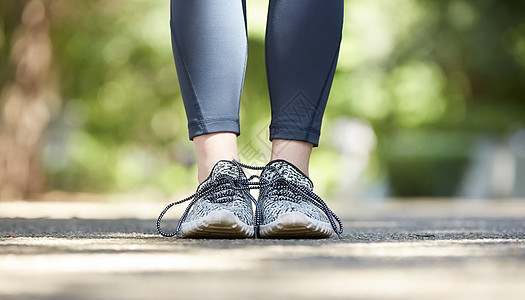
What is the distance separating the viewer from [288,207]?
1.45 m

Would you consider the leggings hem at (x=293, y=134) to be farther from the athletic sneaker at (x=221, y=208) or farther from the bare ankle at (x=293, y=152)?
the athletic sneaker at (x=221, y=208)

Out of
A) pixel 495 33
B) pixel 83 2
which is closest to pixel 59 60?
pixel 83 2

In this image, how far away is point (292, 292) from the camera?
2.47 ft

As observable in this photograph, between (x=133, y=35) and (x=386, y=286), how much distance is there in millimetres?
8518

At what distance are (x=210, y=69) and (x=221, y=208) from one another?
34 centimetres

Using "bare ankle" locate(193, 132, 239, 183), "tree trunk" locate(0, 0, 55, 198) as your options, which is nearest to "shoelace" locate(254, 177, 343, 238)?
"bare ankle" locate(193, 132, 239, 183)

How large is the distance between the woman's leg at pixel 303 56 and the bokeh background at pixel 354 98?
672cm

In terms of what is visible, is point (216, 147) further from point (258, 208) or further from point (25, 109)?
point (25, 109)

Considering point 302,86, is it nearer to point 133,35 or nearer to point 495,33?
point 133,35

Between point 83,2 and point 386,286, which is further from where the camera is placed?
point 83,2

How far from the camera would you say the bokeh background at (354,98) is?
Answer: 29.8 ft

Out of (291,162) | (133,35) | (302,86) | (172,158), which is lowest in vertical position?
(291,162)

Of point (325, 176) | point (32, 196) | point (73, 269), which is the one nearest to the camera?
point (73, 269)

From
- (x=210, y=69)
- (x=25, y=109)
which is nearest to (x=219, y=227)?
(x=210, y=69)
